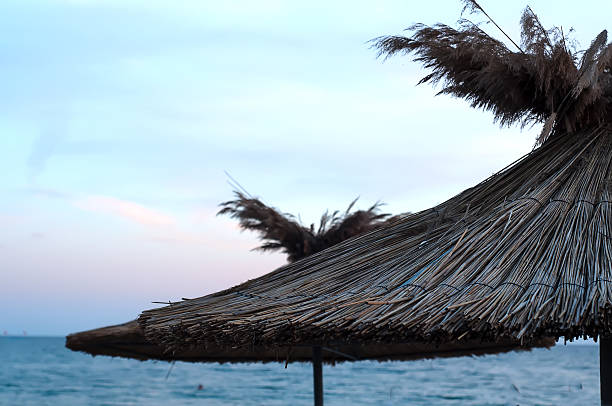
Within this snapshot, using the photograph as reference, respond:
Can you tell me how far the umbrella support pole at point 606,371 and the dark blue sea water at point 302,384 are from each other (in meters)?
12.5

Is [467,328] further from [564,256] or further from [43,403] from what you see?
[43,403]

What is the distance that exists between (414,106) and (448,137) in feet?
1.74

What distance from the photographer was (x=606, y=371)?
3199 millimetres

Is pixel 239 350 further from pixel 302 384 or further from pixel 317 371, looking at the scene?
pixel 302 384

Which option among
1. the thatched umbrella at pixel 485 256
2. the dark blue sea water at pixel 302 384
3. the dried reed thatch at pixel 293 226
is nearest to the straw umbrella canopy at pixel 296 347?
the dried reed thatch at pixel 293 226

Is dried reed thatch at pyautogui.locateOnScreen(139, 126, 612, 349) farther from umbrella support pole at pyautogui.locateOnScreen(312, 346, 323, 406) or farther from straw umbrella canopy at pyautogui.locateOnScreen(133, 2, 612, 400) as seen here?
umbrella support pole at pyautogui.locateOnScreen(312, 346, 323, 406)

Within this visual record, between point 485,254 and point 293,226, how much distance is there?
339 cm

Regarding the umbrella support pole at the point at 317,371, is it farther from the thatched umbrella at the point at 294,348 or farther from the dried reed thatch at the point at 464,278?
the dried reed thatch at the point at 464,278

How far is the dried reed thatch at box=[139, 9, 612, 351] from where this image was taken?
2.70 meters

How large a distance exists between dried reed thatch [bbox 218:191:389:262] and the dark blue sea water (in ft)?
31.7

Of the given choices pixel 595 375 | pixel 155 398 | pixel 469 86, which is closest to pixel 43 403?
pixel 155 398

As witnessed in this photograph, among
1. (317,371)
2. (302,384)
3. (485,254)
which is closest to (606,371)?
Result: (485,254)

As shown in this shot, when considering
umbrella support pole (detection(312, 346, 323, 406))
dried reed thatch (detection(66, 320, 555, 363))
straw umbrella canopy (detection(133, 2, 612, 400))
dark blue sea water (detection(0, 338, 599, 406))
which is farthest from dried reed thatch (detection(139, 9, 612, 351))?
dark blue sea water (detection(0, 338, 599, 406))

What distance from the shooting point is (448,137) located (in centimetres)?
780
